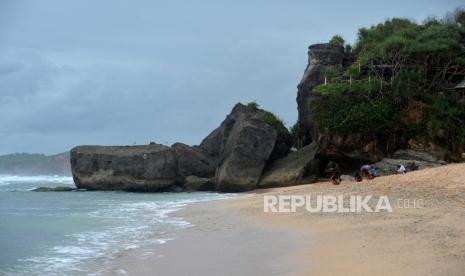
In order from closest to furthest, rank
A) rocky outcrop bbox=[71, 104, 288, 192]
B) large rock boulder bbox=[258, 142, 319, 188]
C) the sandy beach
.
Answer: the sandy beach → large rock boulder bbox=[258, 142, 319, 188] → rocky outcrop bbox=[71, 104, 288, 192]

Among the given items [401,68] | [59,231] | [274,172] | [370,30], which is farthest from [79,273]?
[370,30]

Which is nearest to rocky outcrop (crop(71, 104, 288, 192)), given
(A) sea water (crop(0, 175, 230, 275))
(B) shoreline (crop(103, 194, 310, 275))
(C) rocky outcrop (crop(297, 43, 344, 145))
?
(C) rocky outcrop (crop(297, 43, 344, 145))

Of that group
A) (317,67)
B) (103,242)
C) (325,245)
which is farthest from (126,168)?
(325,245)

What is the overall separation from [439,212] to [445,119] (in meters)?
21.4

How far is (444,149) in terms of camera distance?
30.5 m

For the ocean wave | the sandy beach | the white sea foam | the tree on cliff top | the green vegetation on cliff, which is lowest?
the white sea foam

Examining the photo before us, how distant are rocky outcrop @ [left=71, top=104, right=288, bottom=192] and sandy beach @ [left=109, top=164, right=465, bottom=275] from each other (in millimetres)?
20444

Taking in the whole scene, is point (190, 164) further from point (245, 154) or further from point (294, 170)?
point (294, 170)

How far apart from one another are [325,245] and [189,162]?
3279cm

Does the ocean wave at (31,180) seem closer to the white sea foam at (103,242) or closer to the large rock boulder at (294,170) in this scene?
the large rock boulder at (294,170)

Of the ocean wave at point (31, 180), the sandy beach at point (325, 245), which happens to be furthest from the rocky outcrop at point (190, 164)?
the ocean wave at point (31, 180)

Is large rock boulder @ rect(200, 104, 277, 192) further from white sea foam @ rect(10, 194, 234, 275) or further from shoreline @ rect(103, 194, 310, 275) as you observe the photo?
shoreline @ rect(103, 194, 310, 275)

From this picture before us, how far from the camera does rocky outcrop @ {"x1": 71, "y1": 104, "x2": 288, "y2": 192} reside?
118ft

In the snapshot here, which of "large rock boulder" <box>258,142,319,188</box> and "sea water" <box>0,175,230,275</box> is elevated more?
"large rock boulder" <box>258,142,319,188</box>
